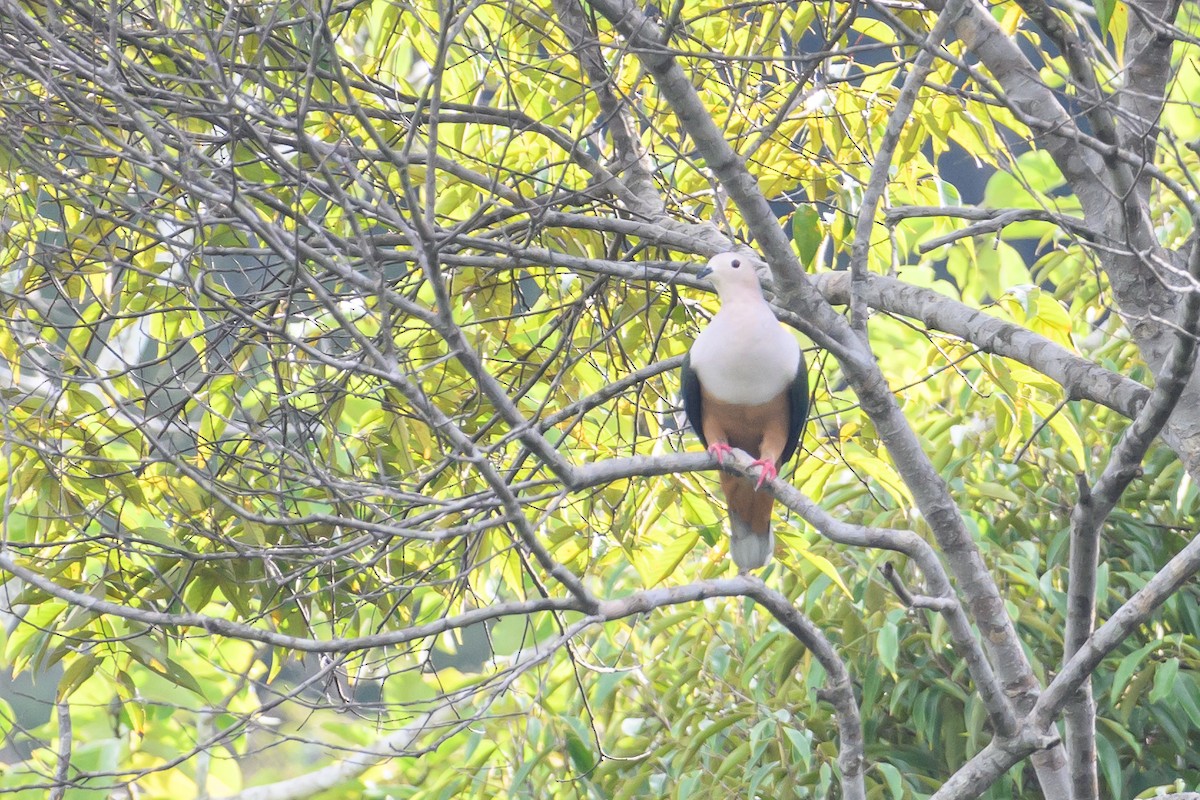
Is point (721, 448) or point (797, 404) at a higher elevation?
point (797, 404)

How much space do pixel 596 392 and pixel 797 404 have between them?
62 centimetres

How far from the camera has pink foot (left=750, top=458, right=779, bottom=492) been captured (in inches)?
103

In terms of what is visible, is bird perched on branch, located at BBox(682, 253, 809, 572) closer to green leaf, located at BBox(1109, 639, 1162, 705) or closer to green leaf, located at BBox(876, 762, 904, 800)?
green leaf, located at BBox(876, 762, 904, 800)

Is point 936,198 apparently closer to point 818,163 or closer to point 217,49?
point 818,163

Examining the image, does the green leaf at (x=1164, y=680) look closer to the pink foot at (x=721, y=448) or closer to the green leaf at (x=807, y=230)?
the pink foot at (x=721, y=448)

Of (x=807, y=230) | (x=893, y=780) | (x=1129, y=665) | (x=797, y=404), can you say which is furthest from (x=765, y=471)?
(x=1129, y=665)

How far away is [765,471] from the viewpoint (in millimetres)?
2762

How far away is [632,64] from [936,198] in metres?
1.04

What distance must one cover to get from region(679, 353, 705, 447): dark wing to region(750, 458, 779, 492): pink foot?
19cm

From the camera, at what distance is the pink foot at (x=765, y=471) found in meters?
2.61

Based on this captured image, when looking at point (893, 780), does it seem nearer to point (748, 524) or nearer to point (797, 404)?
point (748, 524)

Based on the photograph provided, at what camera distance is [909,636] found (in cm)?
326

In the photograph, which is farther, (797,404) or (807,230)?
(797,404)

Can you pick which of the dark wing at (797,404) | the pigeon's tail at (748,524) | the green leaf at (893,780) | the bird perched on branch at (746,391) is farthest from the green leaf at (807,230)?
the green leaf at (893,780)
